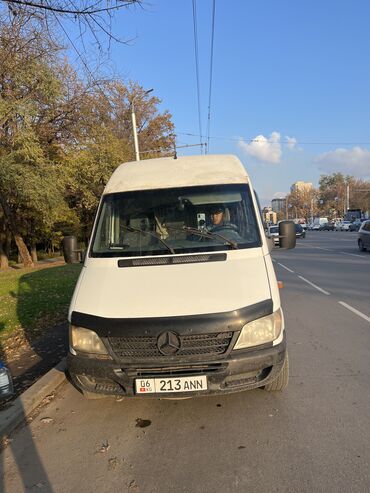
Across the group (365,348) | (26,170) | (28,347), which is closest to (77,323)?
(28,347)

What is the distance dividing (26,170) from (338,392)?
16.3 meters

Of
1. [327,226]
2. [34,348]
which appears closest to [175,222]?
[34,348]

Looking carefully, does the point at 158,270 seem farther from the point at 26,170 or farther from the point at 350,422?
the point at 26,170

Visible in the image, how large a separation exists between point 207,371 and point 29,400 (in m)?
1.95

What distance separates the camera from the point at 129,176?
550 centimetres

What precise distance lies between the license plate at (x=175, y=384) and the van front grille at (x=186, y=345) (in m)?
0.20

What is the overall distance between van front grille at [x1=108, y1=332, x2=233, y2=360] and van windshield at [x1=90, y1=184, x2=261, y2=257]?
1.14 meters

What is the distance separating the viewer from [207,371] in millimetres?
3686

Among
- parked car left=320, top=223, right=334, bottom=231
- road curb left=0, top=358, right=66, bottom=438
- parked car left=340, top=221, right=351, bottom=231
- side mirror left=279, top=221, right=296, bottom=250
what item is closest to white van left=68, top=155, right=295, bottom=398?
road curb left=0, top=358, right=66, bottom=438

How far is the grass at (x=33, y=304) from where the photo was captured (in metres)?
7.92

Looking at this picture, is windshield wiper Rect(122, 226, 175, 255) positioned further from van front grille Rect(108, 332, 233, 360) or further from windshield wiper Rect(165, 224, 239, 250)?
van front grille Rect(108, 332, 233, 360)

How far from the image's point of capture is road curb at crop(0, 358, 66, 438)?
13.4 feet

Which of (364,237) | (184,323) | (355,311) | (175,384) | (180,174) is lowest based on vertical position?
(364,237)

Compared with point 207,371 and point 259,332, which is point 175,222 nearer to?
point 259,332
